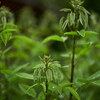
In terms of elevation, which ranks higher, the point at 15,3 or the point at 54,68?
the point at 15,3

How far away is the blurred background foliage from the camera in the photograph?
135cm

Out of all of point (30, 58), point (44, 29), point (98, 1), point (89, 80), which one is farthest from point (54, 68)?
point (98, 1)

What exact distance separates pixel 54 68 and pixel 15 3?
382 centimetres

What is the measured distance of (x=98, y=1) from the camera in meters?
4.16

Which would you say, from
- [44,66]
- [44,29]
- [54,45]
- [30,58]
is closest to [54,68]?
[44,66]

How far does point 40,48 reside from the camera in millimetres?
2123

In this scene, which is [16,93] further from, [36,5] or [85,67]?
[36,5]

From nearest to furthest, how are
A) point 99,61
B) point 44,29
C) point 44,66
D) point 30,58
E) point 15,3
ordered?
point 44,66 < point 99,61 < point 30,58 < point 44,29 < point 15,3

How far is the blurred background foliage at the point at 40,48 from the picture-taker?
1.35m

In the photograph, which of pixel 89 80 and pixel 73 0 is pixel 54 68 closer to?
pixel 89 80

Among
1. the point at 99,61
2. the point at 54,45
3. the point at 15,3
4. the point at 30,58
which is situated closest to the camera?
the point at 99,61

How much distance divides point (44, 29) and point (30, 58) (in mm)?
675

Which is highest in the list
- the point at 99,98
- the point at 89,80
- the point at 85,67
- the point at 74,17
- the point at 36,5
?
the point at 36,5

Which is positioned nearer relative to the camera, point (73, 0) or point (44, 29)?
point (73, 0)
